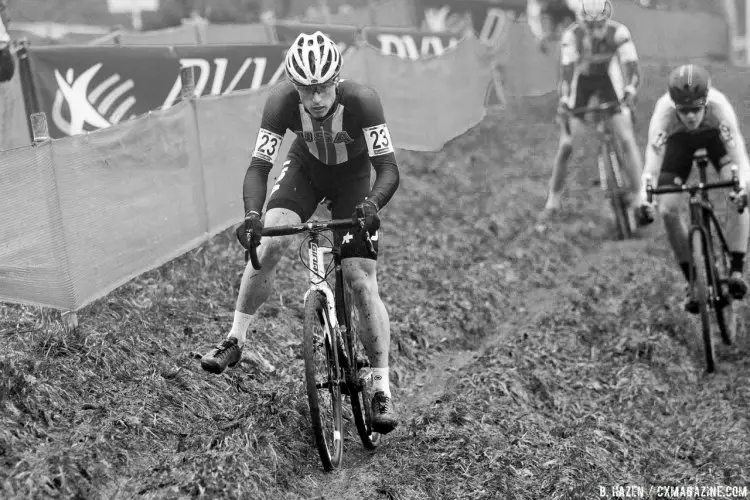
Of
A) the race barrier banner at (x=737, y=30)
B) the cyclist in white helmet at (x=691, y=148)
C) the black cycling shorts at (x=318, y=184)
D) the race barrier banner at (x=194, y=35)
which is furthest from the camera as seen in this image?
the race barrier banner at (x=737, y=30)

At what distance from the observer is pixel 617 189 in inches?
455

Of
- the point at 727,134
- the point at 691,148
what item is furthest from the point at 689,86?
the point at 691,148

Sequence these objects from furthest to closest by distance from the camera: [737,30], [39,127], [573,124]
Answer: [737,30] → [573,124] → [39,127]

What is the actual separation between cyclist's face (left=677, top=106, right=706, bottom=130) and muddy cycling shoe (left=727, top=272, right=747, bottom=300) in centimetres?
137

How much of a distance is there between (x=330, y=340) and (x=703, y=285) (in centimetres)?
386

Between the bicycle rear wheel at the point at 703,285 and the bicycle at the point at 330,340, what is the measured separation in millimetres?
3461

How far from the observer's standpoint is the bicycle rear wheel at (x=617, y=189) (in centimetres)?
1154

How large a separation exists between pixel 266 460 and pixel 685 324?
17.2 feet

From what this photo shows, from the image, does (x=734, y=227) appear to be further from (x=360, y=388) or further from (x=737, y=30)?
(x=737, y=30)

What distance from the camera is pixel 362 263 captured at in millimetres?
5750

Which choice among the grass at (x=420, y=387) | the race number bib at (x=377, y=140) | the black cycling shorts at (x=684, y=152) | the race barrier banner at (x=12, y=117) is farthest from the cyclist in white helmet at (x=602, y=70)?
the race barrier banner at (x=12, y=117)

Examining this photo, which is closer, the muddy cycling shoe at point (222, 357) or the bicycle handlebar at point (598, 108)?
the muddy cycling shoe at point (222, 357)

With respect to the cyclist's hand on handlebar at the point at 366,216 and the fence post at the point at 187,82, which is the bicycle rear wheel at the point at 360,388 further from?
the fence post at the point at 187,82

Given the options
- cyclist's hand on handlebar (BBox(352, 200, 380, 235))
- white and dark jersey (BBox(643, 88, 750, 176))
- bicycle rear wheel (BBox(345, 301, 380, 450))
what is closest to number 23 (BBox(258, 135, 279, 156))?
cyclist's hand on handlebar (BBox(352, 200, 380, 235))
